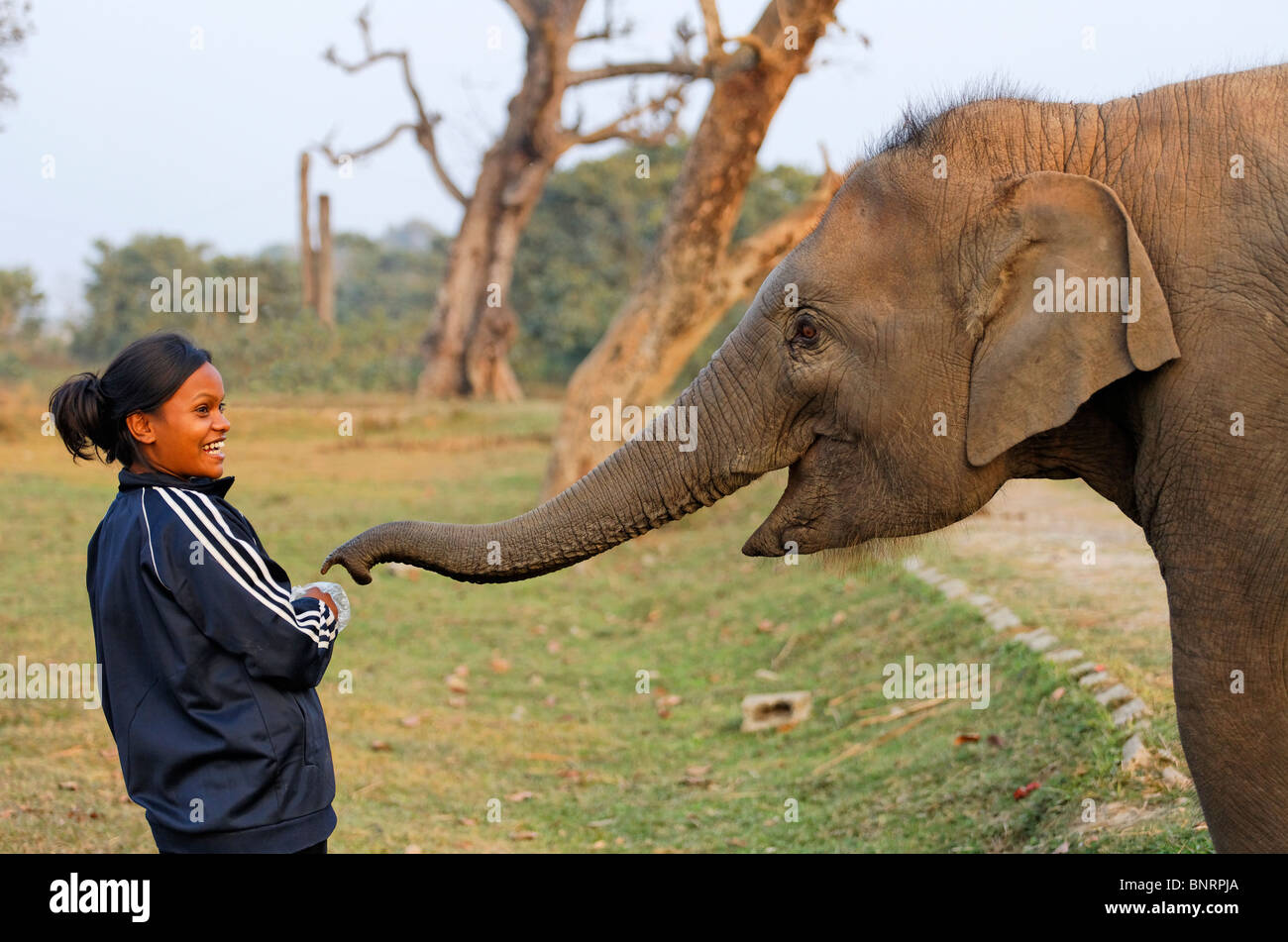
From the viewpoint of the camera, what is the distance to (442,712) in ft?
26.9

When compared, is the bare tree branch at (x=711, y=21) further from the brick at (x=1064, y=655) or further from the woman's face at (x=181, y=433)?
the woman's face at (x=181, y=433)

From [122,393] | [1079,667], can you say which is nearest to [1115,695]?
[1079,667]

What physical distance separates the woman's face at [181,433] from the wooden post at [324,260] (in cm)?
2977

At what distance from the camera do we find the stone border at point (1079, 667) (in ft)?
16.6

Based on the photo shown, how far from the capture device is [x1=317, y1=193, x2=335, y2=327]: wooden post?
107 feet

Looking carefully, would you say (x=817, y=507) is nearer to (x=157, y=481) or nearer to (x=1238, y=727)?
(x=1238, y=727)

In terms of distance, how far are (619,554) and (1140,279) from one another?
10.6 metres

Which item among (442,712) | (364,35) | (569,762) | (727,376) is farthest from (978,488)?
(364,35)

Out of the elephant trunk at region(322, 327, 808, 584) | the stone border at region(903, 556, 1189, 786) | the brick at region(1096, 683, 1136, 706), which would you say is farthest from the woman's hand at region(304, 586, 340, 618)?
the brick at region(1096, 683, 1136, 706)

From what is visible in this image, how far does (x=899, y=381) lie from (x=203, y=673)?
78.2 inches

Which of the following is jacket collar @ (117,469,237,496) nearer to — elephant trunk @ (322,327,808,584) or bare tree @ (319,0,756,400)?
elephant trunk @ (322,327,808,584)

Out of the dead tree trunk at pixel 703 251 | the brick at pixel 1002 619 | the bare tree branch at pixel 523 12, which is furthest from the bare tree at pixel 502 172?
the brick at pixel 1002 619

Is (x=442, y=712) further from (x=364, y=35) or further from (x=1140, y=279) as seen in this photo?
(x=364, y=35)
